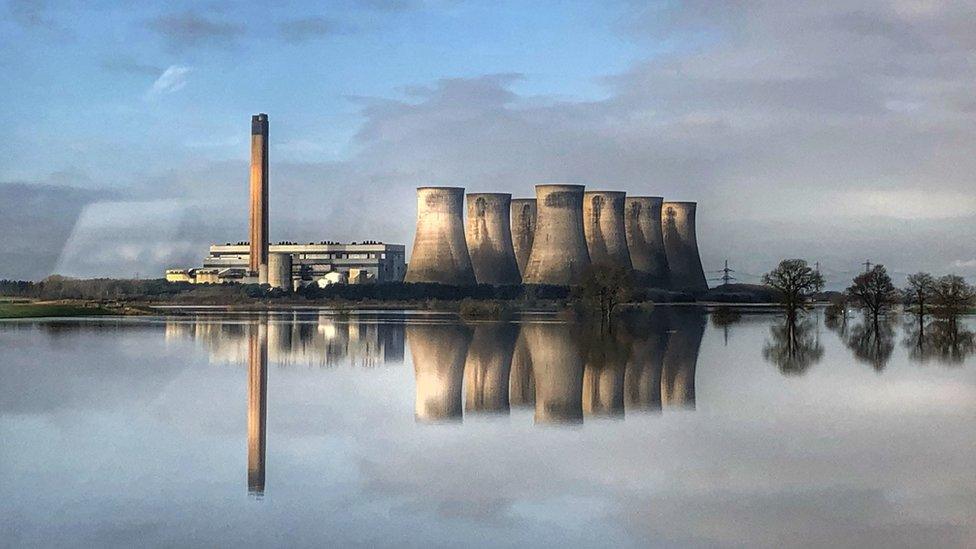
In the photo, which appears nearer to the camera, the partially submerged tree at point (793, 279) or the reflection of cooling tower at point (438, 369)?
the reflection of cooling tower at point (438, 369)

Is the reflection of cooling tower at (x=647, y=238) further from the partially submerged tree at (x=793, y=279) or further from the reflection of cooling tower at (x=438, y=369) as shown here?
the reflection of cooling tower at (x=438, y=369)

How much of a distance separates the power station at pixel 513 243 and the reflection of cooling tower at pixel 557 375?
19355mm

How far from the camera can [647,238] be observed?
50750 millimetres

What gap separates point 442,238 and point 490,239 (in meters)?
3.20

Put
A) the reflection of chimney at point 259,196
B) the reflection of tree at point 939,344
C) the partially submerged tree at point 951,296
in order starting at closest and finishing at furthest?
the reflection of tree at point 939,344 → the partially submerged tree at point 951,296 → the reflection of chimney at point 259,196

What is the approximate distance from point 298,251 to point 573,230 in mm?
22036

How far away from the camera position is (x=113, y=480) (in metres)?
5.81

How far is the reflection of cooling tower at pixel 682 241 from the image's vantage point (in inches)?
2076

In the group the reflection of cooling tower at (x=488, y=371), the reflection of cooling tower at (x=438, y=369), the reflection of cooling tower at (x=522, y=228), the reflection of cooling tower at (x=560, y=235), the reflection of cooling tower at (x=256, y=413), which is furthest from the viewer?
the reflection of cooling tower at (x=522, y=228)

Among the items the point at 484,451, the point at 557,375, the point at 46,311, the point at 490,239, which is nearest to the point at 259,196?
the point at 490,239

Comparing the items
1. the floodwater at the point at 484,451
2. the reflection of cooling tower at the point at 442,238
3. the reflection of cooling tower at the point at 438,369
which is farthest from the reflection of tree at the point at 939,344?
the reflection of cooling tower at the point at 442,238

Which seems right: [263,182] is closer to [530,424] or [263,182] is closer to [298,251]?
[298,251]

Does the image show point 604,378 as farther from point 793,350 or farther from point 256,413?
point 793,350

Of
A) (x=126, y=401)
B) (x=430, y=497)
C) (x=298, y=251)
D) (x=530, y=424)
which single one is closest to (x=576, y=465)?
(x=430, y=497)
